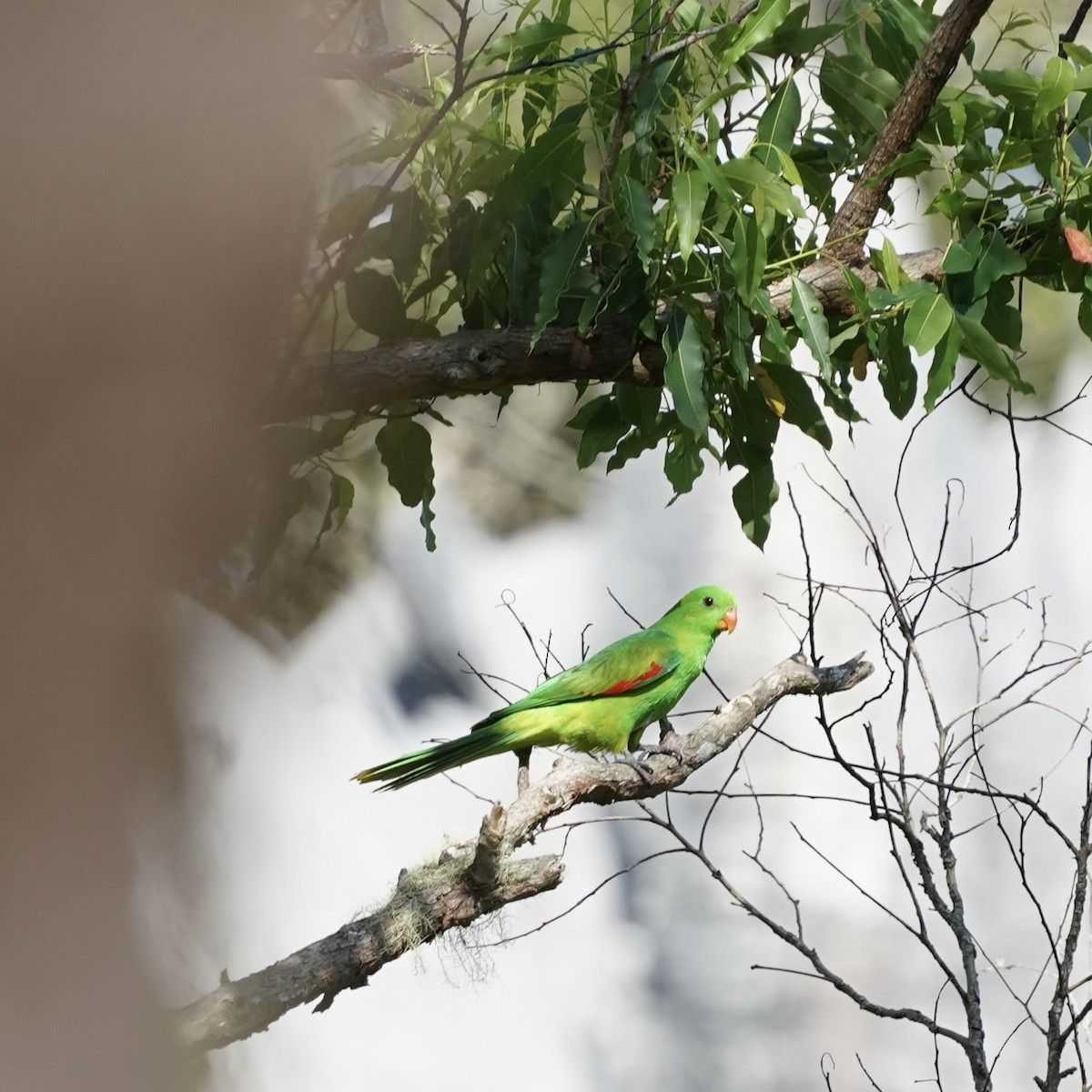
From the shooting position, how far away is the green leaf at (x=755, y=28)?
1.77 m

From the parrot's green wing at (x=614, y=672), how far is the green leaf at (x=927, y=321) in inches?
45.6

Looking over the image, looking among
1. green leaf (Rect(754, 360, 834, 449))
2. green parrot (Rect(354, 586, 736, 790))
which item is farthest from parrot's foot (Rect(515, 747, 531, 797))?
green leaf (Rect(754, 360, 834, 449))

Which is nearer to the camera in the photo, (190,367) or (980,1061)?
(190,367)

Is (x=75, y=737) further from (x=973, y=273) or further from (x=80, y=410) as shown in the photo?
(x=973, y=273)

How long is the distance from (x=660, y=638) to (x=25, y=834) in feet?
8.47

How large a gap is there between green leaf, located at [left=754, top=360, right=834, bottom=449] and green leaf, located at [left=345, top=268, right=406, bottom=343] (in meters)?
0.67

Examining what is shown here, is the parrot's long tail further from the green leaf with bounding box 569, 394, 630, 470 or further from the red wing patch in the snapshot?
the green leaf with bounding box 569, 394, 630, 470

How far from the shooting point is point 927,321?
1.77 metres

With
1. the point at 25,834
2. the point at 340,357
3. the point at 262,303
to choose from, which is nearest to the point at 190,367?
the point at 262,303

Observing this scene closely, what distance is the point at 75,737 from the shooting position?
0.29 metres

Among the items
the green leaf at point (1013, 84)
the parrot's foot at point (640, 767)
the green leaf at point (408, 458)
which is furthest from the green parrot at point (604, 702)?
the green leaf at point (1013, 84)

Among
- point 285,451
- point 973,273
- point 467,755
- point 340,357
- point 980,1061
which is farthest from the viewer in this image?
point 467,755

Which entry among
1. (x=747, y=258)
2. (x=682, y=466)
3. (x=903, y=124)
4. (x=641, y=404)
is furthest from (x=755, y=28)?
(x=682, y=466)

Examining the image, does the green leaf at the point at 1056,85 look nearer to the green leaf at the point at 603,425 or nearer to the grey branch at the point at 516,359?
the grey branch at the point at 516,359
